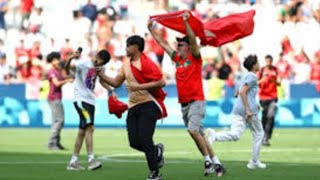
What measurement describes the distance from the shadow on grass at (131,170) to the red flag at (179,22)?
7.56ft

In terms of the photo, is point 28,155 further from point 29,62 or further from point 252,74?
point 29,62

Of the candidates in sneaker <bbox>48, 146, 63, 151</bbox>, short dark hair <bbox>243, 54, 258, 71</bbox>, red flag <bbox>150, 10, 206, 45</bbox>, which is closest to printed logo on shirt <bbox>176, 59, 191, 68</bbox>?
red flag <bbox>150, 10, 206, 45</bbox>

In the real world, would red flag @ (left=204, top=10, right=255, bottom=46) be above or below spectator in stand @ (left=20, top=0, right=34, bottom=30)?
above

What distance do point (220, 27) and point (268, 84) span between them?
9016mm

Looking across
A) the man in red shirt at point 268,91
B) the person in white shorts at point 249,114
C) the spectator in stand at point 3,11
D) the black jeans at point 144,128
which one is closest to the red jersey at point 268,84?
the man in red shirt at point 268,91

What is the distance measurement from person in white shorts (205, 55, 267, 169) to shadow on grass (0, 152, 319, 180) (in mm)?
423

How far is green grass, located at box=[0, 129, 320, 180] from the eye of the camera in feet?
53.9

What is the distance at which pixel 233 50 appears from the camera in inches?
1475

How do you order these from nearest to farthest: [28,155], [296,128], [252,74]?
[252,74]
[28,155]
[296,128]

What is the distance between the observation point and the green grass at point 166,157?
16438 millimetres

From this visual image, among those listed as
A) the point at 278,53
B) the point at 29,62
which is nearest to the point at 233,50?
the point at 278,53

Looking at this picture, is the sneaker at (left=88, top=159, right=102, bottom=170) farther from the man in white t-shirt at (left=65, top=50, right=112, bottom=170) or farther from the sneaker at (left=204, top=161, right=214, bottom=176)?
the sneaker at (left=204, top=161, right=214, bottom=176)

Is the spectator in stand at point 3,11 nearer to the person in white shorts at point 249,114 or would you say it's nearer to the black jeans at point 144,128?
the person in white shorts at point 249,114

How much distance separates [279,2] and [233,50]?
3.03m
